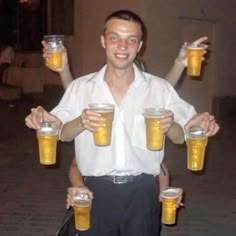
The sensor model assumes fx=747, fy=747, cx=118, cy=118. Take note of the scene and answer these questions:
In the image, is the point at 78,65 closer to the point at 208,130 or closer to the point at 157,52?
the point at 157,52

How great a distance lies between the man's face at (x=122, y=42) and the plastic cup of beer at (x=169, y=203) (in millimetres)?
696

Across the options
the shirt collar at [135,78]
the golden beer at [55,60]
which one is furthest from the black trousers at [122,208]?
the golden beer at [55,60]

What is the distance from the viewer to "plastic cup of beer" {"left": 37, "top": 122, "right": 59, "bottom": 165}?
12.3 feet

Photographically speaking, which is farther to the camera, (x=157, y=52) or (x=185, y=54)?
(x=157, y=52)

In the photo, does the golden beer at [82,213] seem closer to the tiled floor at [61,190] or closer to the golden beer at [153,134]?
the golden beer at [153,134]

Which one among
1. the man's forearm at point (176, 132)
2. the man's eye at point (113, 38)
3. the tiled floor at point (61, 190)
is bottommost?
the tiled floor at point (61, 190)

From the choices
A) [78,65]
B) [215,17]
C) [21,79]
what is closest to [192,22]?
[215,17]

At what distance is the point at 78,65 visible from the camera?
1569 centimetres

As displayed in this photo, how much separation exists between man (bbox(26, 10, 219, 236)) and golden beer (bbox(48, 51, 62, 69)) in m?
0.49

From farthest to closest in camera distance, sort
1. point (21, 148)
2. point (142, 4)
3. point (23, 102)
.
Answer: point (23, 102) → point (142, 4) → point (21, 148)

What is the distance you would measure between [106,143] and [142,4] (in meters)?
9.64

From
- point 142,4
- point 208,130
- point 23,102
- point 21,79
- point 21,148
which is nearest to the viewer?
point 208,130

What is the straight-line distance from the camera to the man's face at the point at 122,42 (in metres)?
3.72

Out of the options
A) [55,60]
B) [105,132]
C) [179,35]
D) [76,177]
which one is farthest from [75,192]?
[179,35]
